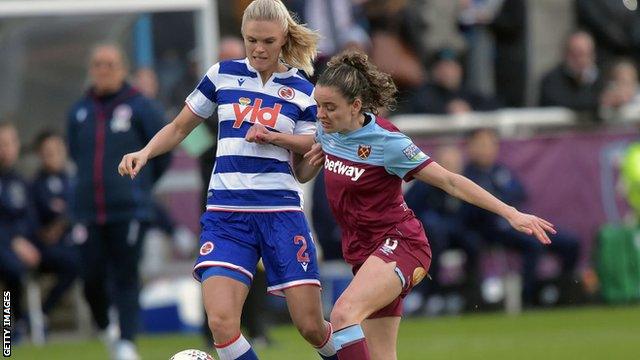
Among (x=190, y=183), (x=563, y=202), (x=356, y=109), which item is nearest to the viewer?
(x=356, y=109)

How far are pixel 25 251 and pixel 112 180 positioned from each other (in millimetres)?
2778

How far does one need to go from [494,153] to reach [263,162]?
843cm

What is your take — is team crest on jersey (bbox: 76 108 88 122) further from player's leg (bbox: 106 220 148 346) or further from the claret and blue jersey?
the claret and blue jersey

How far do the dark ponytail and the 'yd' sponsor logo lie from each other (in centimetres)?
37

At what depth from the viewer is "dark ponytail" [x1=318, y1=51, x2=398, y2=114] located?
851cm

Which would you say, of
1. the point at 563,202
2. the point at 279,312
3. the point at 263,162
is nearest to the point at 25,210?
Answer: the point at 279,312

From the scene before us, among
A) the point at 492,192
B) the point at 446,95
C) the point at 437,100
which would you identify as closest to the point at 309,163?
the point at 492,192

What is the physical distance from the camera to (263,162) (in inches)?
346

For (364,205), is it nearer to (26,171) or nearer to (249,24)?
(249,24)

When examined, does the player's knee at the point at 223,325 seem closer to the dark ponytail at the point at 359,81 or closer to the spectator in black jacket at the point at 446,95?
the dark ponytail at the point at 359,81

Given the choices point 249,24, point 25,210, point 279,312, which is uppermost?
point 249,24

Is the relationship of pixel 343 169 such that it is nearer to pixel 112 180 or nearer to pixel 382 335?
pixel 382 335

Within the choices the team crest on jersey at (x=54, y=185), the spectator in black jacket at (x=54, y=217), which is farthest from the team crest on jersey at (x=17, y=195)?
the team crest on jersey at (x=54, y=185)

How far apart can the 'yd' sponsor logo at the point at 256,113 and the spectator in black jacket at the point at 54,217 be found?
7.02 metres
